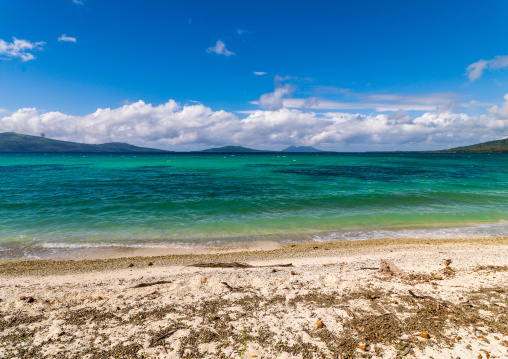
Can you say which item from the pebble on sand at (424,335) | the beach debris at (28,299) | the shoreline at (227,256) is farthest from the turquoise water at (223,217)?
the pebble on sand at (424,335)

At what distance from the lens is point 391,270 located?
7.36 metres

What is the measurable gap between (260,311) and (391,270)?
4507 mm

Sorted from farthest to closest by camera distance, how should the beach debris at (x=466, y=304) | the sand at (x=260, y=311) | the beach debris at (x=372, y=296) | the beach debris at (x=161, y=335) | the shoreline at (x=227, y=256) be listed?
1. the shoreline at (x=227, y=256)
2. the beach debris at (x=372, y=296)
3. the beach debris at (x=466, y=304)
4. the beach debris at (x=161, y=335)
5. the sand at (x=260, y=311)

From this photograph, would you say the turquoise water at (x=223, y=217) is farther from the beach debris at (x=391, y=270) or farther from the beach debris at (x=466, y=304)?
the beach debris at (x=466, y=304)

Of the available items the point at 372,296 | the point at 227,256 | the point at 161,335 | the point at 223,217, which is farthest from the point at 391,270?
the point at 223,217

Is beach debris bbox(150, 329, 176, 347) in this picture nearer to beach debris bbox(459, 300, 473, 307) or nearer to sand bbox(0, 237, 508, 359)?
sand bbox(0, 237, 508, 359)

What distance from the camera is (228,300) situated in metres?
5.79

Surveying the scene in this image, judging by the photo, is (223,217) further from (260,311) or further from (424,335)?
(424,335)

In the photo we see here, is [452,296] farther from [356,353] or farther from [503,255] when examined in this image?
[503,255]

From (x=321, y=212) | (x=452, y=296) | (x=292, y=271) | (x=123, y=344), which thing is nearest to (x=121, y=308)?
(x=123, y=344)

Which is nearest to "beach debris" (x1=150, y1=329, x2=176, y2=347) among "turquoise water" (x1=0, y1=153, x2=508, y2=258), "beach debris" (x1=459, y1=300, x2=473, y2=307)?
"beach debris" (x1=459, y1=300, x2=473, y2=307)

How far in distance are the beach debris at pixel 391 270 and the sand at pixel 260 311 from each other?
0.49 feet

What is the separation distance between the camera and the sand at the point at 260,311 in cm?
423

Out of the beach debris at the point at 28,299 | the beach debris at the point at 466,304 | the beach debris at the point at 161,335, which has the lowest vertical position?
the beach debris at the point at 28,299
